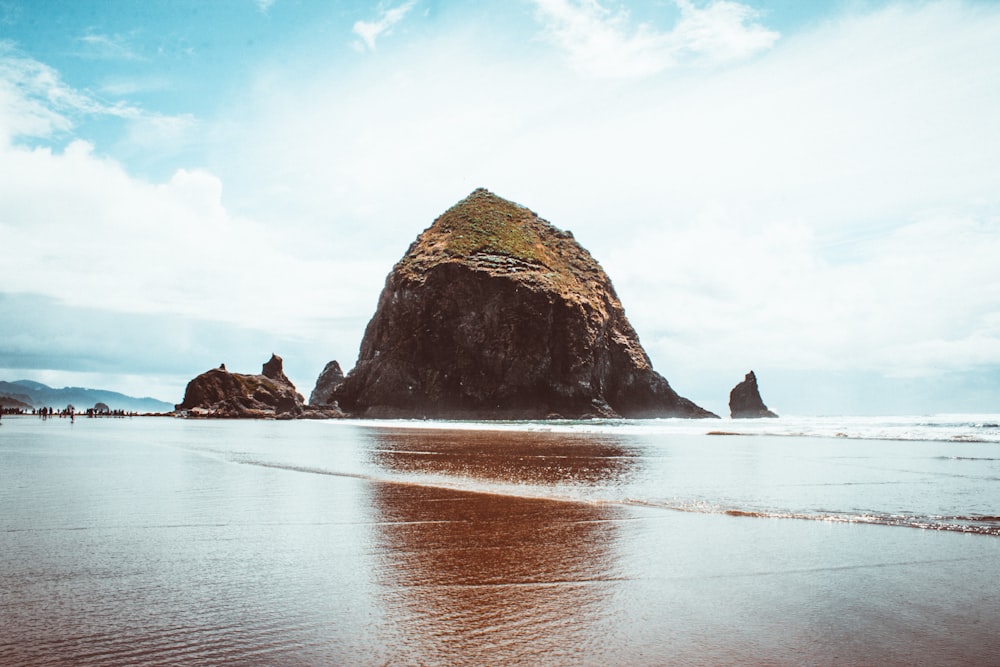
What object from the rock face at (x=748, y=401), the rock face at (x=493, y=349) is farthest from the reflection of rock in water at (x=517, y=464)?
the rock face at (x=748, y=401)

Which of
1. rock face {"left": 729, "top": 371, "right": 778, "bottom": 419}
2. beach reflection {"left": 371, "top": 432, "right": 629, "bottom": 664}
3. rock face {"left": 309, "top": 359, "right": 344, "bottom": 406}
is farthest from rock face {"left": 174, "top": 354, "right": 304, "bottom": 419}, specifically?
beach reflection {"left": 371, "top": 432, "right": 629, "bottom": 664}

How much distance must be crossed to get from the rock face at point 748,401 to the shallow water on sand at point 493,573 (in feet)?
352

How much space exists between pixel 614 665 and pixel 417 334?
87884 mm

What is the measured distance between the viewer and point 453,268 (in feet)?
295

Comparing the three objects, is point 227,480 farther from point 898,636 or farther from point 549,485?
point 898,636

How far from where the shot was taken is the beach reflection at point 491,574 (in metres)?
3.83

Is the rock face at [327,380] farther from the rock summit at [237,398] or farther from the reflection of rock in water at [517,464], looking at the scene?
the reflection of rock in water at [517,464]

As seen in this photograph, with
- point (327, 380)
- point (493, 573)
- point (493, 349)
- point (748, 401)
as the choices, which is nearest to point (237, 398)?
point (327, 380)

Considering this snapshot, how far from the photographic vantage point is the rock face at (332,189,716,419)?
282ft

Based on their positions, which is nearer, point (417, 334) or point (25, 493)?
point (25, 493)

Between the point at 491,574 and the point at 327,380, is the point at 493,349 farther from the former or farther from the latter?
the point at 491,574

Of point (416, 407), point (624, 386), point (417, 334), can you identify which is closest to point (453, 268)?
point (417, 334)

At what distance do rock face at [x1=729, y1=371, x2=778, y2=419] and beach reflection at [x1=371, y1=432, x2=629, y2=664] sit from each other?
367 feet

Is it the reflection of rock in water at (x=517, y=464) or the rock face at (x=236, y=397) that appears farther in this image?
the rock face at (x=236, y=397)
